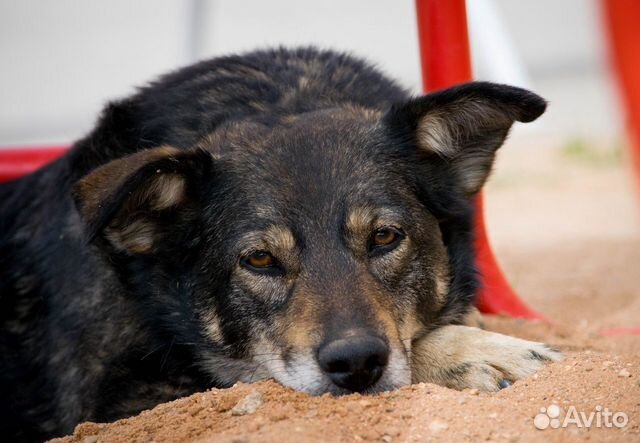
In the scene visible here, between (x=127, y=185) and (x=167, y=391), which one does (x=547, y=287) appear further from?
(x=127, y=185)

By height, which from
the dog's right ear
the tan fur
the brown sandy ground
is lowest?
the brown sandy ground

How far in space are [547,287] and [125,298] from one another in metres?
3.69

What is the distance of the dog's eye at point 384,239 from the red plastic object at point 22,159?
3.29 metres

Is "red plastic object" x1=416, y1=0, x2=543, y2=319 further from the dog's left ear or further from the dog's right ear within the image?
the dog's right ear

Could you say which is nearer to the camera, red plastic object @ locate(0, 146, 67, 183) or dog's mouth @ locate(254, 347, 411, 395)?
dog's mouth @ locate(254, 347, 411, 395)

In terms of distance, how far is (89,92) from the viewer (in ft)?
44.8

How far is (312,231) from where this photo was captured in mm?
4148

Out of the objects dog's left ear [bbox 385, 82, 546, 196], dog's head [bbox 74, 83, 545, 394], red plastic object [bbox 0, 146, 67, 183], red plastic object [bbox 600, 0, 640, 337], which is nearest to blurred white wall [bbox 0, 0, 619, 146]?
red plastic object [bbox 0, 146, 67, 183]

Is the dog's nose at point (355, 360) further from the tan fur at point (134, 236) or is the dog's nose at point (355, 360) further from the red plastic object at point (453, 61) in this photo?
the red plastic object at point (453, 61)

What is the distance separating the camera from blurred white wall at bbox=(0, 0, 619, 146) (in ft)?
43.4

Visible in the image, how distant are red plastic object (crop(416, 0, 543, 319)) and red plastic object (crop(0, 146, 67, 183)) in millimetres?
2740

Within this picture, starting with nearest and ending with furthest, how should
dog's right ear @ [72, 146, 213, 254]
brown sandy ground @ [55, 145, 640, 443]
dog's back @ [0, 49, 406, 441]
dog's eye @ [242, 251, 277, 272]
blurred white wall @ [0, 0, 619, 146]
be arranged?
brown sandy ground @ [55, 145, 640, 443] → dog's right ear @ [72, 146, 213, 254] → dog's eye @ [242, 251, 277, 272] → dog's back @ [0, 49, 406, 441] → blurred white wall @ [0, 0, 619, 146]

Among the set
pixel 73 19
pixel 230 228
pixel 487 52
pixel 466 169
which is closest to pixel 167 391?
pixel 230 228

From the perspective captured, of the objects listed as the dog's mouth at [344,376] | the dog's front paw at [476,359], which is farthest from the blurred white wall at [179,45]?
the dog's mouth at [344,376]
